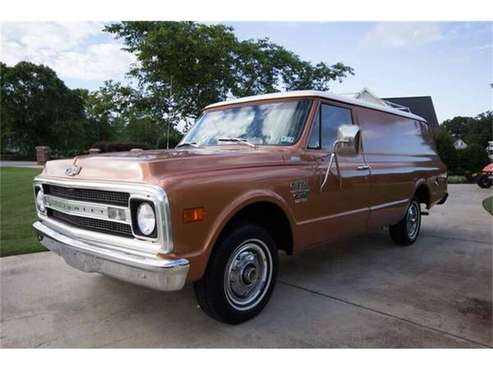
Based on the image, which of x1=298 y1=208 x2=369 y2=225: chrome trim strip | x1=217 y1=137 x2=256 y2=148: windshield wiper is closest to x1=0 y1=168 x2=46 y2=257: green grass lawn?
x1=217 y1=137 x2=256 y2=148: windshield wiper

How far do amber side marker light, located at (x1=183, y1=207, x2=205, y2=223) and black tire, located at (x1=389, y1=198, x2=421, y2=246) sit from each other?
3.96 meters

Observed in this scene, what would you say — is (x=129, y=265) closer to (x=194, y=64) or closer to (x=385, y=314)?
(x=385, y=314)

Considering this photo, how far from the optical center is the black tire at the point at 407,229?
5805 millimetres

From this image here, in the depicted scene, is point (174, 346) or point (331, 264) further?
point (331, 264)

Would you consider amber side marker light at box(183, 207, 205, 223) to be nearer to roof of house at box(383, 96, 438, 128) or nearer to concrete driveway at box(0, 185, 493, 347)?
concrete driveway at box(0, 185, 493, 347)

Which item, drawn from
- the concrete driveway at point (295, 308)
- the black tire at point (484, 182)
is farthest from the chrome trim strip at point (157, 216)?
the black tire at point (484, 182)

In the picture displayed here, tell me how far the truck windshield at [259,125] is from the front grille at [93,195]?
1443 millimetres

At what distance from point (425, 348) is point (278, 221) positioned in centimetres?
151

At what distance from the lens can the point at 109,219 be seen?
9.35 feet

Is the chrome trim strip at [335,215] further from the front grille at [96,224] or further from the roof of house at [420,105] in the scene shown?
the roof of house at [420,105]

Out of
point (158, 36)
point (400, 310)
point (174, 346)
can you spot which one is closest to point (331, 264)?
point (400, 310)

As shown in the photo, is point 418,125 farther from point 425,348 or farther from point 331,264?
point 425,348

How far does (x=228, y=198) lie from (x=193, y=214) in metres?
0.35

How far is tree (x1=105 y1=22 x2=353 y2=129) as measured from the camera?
45.8ft
